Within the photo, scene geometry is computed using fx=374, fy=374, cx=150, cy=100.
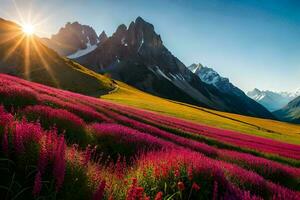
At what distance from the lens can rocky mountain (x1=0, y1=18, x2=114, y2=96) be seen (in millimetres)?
86750

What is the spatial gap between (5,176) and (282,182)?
13.5 m

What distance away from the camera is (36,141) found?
7230mm

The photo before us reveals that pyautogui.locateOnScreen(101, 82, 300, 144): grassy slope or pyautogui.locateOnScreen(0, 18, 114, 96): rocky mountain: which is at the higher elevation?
pyautogui.locateOnScreen(0, 18, 114, 96): rocky mountain

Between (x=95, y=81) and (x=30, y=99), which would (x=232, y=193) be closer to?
(x=30, y=99)

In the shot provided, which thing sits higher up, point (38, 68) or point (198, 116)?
point (38, 68)

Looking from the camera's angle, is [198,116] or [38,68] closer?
[198,116]

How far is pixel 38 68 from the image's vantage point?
315 ft

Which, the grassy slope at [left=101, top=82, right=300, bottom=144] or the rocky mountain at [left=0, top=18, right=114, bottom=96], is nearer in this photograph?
the grassy slope at [left=101, top=82, right=300, bottom=144]

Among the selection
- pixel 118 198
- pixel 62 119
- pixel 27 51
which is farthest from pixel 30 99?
pixel 27 51

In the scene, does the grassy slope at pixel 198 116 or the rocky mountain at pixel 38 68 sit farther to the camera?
the rocky mountain at pixel 38 68

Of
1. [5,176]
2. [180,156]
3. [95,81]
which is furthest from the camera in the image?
[95,81]

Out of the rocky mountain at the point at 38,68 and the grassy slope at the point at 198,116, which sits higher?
the rocky mountain at the point at 38,68

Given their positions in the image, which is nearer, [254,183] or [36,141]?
[36,141]

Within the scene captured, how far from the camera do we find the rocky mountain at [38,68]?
285 ft
